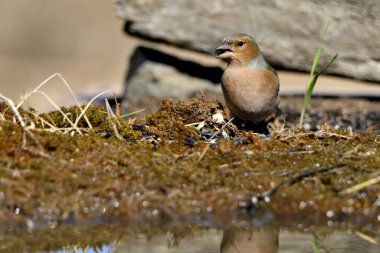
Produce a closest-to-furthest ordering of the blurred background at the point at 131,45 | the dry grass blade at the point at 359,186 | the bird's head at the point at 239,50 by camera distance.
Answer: the dry grass blade at the point at 359,186 < the bird's head at the point at 239,50 < the blurred background at the point at 131,45

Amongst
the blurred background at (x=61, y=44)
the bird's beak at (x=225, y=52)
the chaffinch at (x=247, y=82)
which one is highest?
the bird's beak at (x=225, y=52)

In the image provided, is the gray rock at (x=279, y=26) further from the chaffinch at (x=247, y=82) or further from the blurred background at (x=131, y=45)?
the chaffinch at (x=247, y=82)

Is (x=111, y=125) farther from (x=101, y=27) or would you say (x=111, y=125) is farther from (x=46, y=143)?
(x=101, y=27)

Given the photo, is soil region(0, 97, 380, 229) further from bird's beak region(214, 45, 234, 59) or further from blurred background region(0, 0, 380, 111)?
blurred background region(0, 0, 380, 111)

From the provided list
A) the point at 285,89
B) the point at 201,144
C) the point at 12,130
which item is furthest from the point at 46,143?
the point at 285,89

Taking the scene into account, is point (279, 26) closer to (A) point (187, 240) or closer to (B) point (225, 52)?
(B) point (225, 52)

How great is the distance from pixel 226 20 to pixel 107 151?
475cm

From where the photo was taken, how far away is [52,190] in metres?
4.51

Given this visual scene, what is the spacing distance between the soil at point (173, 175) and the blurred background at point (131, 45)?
152 inches

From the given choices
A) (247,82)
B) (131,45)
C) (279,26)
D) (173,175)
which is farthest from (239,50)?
(131,45)

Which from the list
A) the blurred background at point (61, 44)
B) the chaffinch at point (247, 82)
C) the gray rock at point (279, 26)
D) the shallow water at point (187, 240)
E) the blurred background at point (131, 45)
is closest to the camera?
the shallow water at point (187, 240)

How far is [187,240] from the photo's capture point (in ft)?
13.6

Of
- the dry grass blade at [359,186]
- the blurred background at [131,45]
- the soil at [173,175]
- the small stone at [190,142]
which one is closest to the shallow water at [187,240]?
the soil at [173,175]

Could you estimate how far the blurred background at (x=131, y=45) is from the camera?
30.5ft
